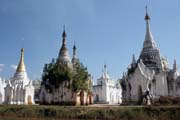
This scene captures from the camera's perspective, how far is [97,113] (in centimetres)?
2542

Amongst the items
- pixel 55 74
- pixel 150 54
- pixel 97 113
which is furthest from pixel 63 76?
pixel 150 54

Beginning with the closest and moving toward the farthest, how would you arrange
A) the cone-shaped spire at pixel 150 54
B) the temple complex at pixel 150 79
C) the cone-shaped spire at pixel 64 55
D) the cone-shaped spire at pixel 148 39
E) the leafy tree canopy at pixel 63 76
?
the temple complex at pixel 150 79
the leafy tree canopy at pixel 63 76
the cone-shaped spire at pixel 150 54
the cone-shaped spire at pixel 64 55
the cone-shaped spire at pixel 148 39

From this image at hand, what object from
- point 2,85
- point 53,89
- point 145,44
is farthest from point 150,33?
point 2,85

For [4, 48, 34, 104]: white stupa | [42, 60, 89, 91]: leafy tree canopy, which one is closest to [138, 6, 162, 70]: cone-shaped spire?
[42, 60, 89, 91]: leafy tree canopy

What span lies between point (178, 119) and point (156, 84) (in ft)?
58.0

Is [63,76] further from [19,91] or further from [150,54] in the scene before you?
[19,91]

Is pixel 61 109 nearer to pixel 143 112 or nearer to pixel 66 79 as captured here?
pixel 143 112

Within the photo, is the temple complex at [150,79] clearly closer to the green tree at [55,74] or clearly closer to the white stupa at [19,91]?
the green tree at [55,74]

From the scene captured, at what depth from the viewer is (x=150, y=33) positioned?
47844 mm

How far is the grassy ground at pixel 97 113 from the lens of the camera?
77.0 feet

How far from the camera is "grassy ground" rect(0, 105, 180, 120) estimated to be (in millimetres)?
23469

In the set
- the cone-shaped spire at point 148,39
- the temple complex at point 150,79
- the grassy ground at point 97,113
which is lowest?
the grassy ground at point 97,113

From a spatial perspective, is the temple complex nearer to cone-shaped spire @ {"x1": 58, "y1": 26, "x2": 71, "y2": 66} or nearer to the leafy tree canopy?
the leafy tree canopy

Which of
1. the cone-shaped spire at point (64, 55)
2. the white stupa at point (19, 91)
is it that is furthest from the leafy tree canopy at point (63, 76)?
the white stupa at point (19, 91)
